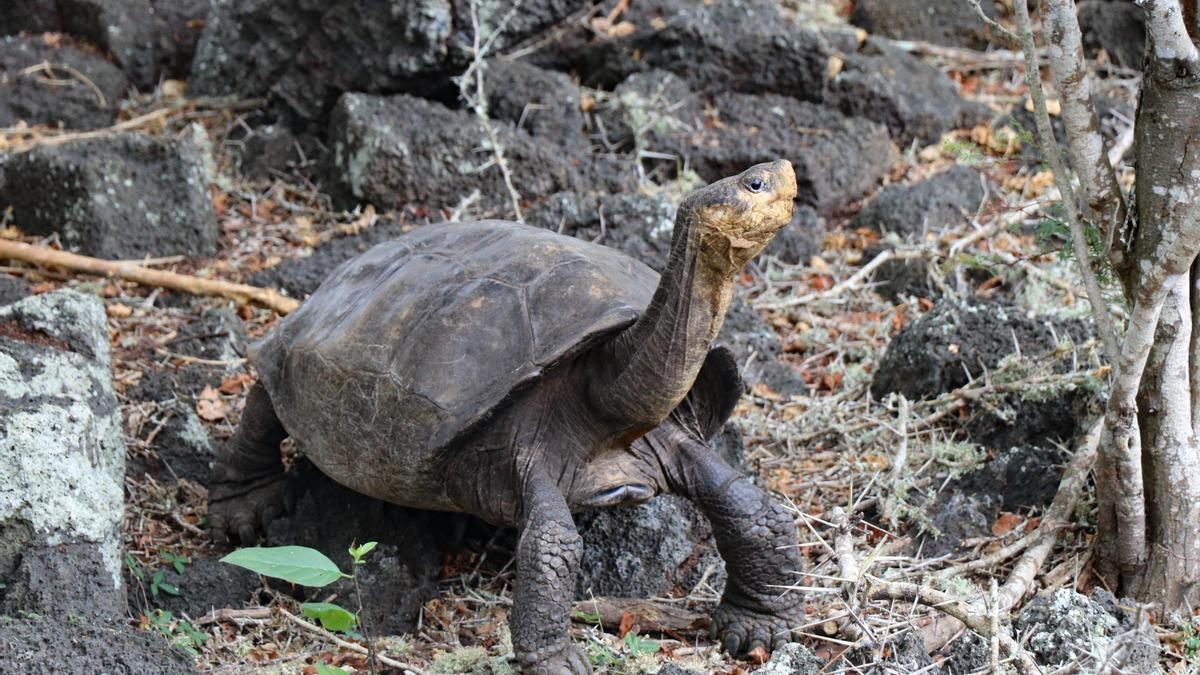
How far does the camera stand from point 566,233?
6.11 meters

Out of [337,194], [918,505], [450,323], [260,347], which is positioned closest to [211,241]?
[337,194]

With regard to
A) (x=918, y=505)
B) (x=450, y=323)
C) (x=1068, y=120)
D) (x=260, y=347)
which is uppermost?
(x=1068, y=120)

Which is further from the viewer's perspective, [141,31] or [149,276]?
[141,31]

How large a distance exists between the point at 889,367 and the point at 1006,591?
1.59m

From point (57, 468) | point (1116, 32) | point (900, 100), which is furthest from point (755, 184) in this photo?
point (1116, 32)

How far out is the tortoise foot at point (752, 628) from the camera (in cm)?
357

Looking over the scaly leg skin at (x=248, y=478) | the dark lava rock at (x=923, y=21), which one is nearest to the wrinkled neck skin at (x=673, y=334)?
the scaly leg skin at (x=248, y=478)

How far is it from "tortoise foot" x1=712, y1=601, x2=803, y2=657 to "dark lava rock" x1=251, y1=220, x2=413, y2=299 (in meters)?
2.83

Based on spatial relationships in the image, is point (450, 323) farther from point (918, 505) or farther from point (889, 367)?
point (889, 367)

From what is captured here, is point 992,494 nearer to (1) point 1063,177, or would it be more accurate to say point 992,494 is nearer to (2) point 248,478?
(1) point 1063,177

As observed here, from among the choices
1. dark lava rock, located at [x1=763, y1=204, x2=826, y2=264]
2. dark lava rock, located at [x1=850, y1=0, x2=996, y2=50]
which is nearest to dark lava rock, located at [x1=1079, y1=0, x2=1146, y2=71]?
dark lava rock, located at [x1=850, y1=0, x2=996, y2=50]

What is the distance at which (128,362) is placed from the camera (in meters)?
5.29

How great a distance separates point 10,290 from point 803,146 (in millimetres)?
4060

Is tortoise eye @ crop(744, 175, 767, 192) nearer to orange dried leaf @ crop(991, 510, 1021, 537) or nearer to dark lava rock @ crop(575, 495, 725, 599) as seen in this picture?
dark lava rock @ crop(575, 495, 725, 599)
